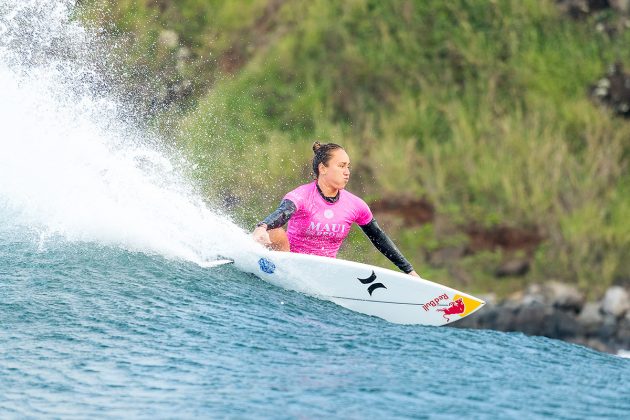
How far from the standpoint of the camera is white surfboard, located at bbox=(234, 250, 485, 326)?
28.3ft

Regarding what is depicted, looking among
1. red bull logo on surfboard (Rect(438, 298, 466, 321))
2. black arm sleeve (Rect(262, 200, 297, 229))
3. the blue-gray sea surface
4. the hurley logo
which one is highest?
black arm sleeve (Rect(262, 200, 297, 229))

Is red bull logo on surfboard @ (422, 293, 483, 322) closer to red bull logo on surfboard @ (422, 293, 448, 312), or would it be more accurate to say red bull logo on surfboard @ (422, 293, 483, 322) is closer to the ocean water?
red bull logo on surfboard @ (422, 293, 448, 312)

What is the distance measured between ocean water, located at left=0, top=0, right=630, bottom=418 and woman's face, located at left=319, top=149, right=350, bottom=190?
94 cm

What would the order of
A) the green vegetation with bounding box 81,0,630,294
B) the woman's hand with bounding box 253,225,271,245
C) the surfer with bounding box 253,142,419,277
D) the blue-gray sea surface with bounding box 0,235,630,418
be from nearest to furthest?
1. the blue-gray sea surface with bounding box 0,235,630,418
2. the woman's hand with bounding box 253,225,271,245
3. the surfer with bounding box 253,142,419,277
4. the green vegetation with bounding box 81,0,630,294

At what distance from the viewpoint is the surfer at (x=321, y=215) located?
8594 millimetres

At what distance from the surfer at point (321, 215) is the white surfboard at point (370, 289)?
26 centimetres

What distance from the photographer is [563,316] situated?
12359 mm

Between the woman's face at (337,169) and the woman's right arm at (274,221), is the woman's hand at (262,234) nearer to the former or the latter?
the woman's right arm at (274,221)

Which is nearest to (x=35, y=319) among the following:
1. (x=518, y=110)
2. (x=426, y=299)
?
(x=426, y=299)

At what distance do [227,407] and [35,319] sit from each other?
2.06m

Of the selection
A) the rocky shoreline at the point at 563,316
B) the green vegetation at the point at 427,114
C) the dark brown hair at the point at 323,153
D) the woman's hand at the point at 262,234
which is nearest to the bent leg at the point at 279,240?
the woman's hand at the point at 262,234

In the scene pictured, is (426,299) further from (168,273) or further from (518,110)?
(518,110)

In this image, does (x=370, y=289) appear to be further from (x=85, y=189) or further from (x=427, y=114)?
(x=427, y=114)

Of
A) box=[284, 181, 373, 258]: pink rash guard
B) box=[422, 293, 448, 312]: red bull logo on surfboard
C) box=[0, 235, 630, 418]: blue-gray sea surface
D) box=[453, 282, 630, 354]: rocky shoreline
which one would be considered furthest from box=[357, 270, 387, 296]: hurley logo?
box=[453, 282, 630, 354]: rocky shoreline
